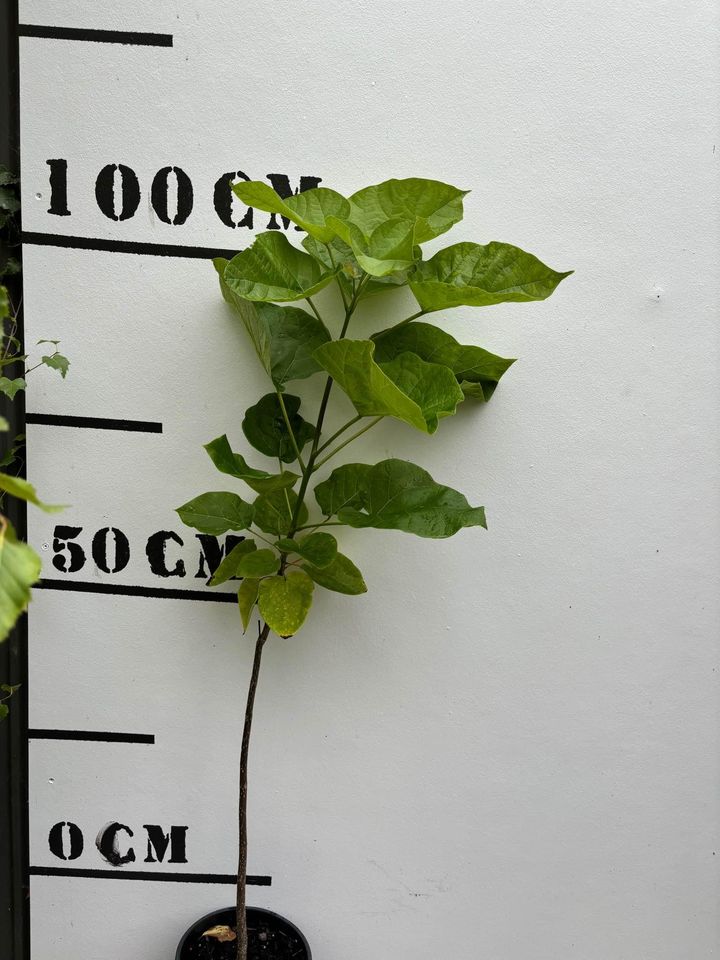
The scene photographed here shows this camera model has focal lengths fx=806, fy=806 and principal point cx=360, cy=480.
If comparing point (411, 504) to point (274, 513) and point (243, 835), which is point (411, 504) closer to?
point (274, 513)

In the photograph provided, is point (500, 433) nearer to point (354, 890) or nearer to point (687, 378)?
point (687, 378)

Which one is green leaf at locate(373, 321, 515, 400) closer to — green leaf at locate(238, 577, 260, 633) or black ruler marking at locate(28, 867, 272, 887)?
green leaf at locate(238, 577, 260, 633)

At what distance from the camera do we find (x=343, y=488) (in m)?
0.89

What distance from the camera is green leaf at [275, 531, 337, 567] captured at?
856 mm

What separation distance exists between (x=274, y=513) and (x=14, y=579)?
429mm

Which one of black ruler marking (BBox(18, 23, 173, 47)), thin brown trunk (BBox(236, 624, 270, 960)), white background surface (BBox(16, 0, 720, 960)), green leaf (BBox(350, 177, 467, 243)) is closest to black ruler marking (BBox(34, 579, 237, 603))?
white background surface (BBox(16, 0, 720, 960))

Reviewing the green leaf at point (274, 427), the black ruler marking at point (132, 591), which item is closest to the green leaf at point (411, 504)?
the green leaf at point (274, 427)

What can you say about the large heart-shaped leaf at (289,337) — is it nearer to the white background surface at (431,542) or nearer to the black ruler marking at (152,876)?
the white background surface at (431,542)

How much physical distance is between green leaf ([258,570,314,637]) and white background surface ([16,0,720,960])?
125 mm

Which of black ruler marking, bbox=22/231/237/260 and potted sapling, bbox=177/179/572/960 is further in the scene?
black ruler marking, bbox=22/231/237/260

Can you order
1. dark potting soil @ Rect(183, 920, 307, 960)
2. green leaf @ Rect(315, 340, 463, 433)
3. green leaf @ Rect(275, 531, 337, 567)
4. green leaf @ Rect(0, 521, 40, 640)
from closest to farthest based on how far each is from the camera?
1. green leaf @ Rect(0, 521, 40, 640)
2. green leaf @ Rect(315, 340, 463, 433)
3. green leaf @ Rect(275, 531, 337, 567)
4. dark potting soil @ Rect(183, 920, 307, 960)

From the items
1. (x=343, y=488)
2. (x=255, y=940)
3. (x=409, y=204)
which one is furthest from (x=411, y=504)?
(x=255, y=940)

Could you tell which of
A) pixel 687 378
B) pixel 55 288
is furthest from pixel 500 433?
pixel 55 288

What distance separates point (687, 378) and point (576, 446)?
0.52ft
